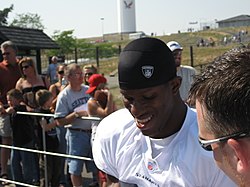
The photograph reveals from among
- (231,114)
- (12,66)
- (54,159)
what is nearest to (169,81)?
(231,114)

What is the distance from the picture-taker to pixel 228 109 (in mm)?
1148

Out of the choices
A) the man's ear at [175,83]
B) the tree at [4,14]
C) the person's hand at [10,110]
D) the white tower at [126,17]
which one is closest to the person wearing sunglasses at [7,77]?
the person's hand at [10,110]

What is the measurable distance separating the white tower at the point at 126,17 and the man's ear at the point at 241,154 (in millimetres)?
110698

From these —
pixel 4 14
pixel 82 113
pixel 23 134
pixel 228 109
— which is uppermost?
pixel 4 14

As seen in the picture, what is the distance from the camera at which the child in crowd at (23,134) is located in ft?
17.7

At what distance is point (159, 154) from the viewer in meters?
2.02

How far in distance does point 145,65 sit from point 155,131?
1.00 feet


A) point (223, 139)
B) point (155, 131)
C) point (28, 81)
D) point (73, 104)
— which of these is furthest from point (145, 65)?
point (28, 81)

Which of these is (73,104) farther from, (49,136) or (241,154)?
(241,154)

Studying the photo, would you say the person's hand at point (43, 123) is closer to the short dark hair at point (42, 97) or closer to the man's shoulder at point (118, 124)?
the short dark hair at point (42, 97)

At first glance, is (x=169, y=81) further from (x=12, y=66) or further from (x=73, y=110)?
(x=12, y=66)

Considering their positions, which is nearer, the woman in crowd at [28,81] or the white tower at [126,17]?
the woman in crowd at [28,81]

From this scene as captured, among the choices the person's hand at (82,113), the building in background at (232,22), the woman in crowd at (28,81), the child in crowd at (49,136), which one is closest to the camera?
the person's hand at (82,113)

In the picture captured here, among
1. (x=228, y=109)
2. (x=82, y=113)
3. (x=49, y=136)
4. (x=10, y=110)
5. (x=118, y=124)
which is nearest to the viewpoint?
(x=228, y=109)
